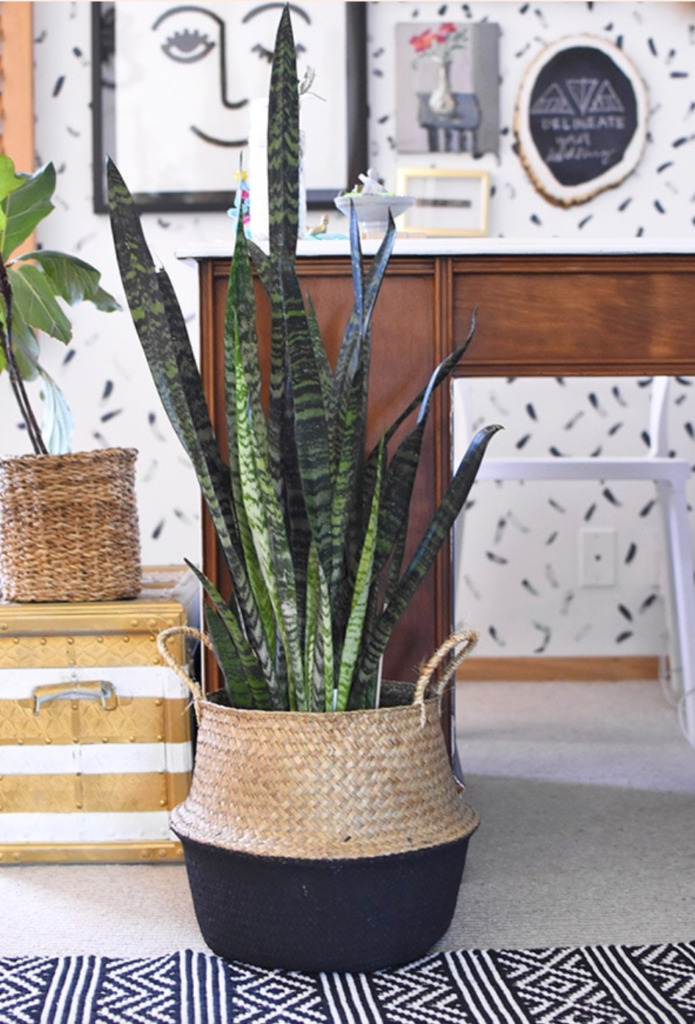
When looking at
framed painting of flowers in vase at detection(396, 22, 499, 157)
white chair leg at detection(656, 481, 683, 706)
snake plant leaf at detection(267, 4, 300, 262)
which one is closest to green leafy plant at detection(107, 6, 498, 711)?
snake plant leaf at detection(267, 4, 300, 262)

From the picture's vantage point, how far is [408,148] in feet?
9.36

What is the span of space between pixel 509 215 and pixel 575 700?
1152 mm

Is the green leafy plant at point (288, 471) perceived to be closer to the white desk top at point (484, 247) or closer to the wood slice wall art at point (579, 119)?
the white desk top at point (484, 247)

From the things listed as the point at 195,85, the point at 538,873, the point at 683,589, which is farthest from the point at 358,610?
the point at 195,85

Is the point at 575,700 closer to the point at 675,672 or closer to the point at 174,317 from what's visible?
the point at 675,672

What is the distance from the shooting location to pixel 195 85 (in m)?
2.83

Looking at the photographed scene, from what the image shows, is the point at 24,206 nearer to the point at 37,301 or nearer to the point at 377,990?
the point at 37,301

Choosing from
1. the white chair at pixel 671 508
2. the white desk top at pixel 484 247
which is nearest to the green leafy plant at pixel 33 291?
the white desk top at pixel 484 247

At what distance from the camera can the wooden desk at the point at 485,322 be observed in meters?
1.59

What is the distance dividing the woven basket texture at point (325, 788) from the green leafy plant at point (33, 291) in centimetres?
66

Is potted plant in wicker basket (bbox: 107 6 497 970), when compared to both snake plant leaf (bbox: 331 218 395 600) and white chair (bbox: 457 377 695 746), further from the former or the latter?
white chair (bbox: 457 377 695 746)

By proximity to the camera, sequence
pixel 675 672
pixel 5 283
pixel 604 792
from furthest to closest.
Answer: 1. pixel 675 672
2. pixel 604 792
3. pixel 5 283

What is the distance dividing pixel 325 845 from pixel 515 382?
1872mm

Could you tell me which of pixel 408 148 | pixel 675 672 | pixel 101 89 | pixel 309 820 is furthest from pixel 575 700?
pixel 101 89
